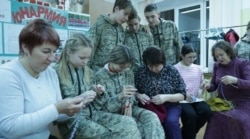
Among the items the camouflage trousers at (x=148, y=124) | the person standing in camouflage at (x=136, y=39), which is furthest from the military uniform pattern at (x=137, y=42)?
the camouflage trousers at (x=148, y=124)

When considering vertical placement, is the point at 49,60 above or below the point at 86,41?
below

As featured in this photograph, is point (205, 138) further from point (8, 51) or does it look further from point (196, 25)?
point (196, 25)

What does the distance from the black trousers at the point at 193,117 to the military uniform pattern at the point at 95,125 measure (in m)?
0.71

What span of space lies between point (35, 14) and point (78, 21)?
399mm

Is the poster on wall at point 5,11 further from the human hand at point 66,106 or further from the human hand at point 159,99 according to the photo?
the human hand at point 159,99

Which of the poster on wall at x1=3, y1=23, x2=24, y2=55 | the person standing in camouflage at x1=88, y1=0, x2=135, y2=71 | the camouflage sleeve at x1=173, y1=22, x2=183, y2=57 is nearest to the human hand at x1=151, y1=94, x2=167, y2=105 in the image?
the person standing in camouflage at x1=88, y1=0, x2=135, y2=71

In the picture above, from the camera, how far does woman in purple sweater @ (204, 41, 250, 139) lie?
1904 mm

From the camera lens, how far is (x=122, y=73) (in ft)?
5.59

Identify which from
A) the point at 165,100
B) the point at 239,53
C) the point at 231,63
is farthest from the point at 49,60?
the point at 239,53

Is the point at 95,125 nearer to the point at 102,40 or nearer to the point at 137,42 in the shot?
the point at 102,40

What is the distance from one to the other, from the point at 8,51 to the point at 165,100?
3.57ft

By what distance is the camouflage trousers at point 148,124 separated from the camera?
148 cm

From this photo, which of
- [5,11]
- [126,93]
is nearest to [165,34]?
[126,93]

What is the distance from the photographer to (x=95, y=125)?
137 centimetres
